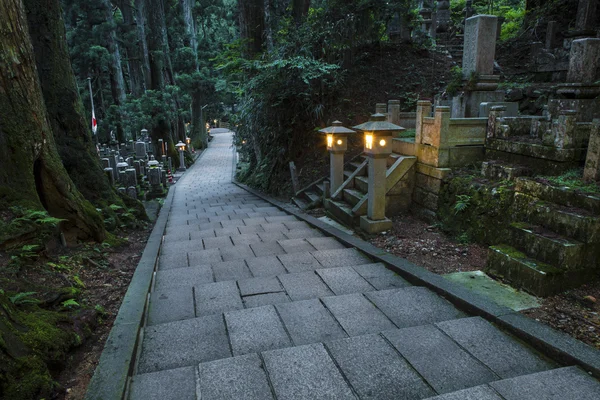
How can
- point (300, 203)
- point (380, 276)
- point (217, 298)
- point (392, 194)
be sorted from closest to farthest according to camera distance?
point (217, 298) < point (380, 276) < point (392, 194) < point (300, 203)

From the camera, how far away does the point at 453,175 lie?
6805mm

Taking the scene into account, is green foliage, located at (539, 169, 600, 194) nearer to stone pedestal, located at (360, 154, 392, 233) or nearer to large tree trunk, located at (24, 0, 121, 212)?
stone pedestal, located at (360, 154, 392, 233)

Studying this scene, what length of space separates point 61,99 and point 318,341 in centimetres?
664

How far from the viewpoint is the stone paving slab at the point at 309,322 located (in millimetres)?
3465

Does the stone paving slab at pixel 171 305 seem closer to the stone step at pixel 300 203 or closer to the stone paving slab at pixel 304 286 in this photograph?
the stone paving slab at pixel 304 286

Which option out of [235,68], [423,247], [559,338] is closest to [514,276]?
[559,338]

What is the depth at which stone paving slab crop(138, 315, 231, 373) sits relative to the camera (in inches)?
123

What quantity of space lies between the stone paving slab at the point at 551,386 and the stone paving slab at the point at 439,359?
0.71 ft

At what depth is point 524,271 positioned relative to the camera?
421 centimetres

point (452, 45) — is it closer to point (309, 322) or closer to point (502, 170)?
point (502, 170)

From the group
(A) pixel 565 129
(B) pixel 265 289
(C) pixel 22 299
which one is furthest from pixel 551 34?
(C) pixel 22 299

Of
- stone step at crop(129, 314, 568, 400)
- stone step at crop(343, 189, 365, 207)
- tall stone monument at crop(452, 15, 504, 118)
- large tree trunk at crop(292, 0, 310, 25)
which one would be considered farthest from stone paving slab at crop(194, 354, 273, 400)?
large tree trunk at crop(292, 0, 310, 25)

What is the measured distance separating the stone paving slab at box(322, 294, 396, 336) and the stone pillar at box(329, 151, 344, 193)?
4.82 m

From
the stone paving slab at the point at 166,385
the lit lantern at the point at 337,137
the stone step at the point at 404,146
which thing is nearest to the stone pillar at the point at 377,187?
the stone step at the point at 404,146
